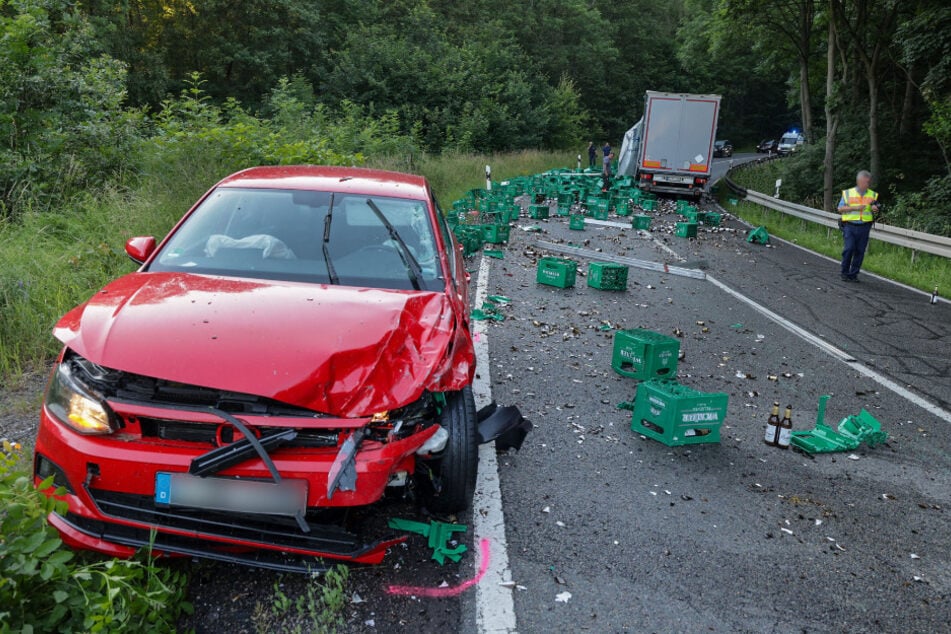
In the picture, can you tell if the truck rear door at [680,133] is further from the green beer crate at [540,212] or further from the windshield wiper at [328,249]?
the windshield wiper at [328,249]

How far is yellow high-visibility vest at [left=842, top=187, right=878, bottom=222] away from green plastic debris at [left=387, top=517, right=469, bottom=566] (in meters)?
11.0

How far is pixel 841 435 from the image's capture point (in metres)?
5.38

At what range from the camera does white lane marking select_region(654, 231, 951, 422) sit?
6.33 metres

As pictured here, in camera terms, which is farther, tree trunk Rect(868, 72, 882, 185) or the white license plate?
the white license plate

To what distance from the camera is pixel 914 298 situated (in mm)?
11141

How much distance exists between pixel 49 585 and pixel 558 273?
847cm

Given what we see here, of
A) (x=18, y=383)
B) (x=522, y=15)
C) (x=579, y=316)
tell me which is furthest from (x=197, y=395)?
(x=522, y=15)

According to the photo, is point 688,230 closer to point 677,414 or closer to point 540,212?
point 540,212

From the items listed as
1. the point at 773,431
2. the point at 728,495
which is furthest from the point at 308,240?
the point at 773,431

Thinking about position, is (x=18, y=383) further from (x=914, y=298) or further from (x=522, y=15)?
(x=522, y=15)

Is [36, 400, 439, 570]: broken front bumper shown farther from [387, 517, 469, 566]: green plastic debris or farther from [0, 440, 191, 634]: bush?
[387, 517, 469, 566]: green plastic debris

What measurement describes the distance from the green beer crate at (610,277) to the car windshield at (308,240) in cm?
565

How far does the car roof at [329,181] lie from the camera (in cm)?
501

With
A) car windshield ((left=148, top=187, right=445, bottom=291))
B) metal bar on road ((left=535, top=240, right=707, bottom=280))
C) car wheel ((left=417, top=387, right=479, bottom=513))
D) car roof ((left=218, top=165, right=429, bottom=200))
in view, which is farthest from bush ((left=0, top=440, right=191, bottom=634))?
metal bar on road ((left=535, top=240, right=707, bottom=280))
